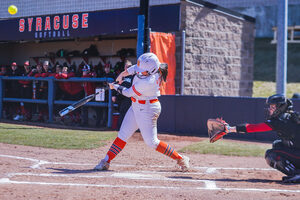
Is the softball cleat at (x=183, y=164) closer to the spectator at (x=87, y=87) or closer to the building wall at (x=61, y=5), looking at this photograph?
the spectator at (x=87, y=87)

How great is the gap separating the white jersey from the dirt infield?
119 cm

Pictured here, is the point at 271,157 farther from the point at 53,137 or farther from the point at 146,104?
the point at 53,137

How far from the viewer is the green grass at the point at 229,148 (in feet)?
29.2

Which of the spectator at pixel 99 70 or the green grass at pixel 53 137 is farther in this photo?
the spectator at pixel 99 70

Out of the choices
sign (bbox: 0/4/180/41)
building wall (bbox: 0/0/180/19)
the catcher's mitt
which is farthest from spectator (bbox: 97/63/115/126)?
the catcher's mitt

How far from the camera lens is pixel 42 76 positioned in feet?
44.0

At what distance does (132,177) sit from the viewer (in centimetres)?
605

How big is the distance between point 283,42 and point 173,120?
12.1 feet

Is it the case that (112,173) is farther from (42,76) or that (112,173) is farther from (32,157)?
(42,76)

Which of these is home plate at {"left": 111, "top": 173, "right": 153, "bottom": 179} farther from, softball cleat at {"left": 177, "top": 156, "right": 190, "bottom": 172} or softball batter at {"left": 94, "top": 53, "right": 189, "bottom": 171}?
softball cleat at {"left": 177, "top": 156, "right": 190, "bottom": 172}

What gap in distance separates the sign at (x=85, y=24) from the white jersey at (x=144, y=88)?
249 inches

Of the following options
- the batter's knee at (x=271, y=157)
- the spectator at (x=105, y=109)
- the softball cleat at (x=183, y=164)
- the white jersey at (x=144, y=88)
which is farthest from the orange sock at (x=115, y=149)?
the spectator at (x=105, y=109)

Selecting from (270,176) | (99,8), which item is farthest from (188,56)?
(270,176)

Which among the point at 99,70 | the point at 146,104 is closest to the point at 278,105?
the point at 146,104
